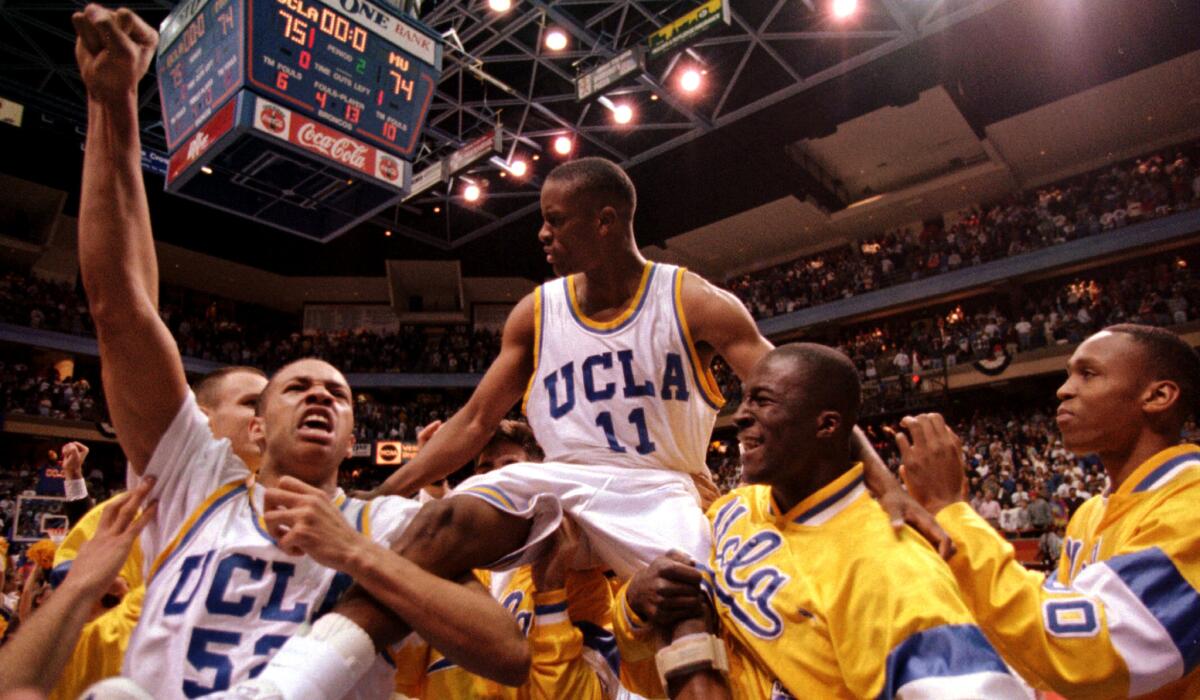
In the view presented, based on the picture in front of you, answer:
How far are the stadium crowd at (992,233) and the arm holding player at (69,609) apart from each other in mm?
21508

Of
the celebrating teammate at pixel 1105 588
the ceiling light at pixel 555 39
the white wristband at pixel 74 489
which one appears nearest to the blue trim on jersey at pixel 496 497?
the celebrating teammate at pixel 1105 588

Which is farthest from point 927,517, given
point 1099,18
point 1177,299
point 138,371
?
point 1177,299

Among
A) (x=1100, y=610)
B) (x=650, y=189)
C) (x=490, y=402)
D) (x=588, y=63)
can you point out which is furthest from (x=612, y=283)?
(x=650, y=189)

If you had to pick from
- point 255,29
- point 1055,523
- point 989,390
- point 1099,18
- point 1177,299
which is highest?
point 1099,18

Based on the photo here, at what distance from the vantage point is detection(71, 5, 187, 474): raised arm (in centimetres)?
203

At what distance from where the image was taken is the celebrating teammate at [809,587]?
1.74 meters

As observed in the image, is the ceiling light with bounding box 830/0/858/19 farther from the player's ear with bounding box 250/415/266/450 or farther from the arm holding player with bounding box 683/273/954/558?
the player's ear with bounding box 250/415/266/450

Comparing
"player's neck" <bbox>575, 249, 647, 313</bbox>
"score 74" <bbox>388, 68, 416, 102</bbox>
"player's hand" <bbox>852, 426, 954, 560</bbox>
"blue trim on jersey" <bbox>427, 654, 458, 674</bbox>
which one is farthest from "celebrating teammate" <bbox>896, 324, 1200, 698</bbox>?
"score 74" <bbox>388, 68, 416, 102</bbox>

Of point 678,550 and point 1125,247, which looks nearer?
point 678,550

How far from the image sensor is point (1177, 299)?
58.5 ft

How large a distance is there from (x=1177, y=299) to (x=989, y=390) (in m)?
4.81

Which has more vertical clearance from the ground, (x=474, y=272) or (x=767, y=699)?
(x=474, y=272)

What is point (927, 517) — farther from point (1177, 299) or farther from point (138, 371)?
point (1177, 299)

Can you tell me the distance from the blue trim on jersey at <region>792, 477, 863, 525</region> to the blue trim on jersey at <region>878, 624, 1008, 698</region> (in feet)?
1.61
